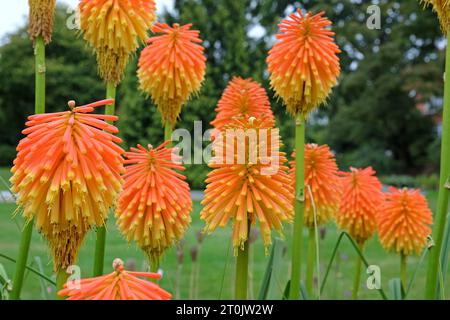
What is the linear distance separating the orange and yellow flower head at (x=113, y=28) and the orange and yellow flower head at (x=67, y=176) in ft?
2.52

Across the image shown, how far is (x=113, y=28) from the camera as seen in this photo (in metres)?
2.27

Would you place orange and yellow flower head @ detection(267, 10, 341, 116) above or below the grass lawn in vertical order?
above

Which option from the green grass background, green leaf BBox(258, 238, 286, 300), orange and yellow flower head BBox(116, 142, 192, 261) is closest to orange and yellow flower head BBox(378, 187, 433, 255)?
green leaf BBox(258, 238, 286, 300)

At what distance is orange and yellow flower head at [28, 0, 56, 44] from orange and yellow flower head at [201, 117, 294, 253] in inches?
34.9

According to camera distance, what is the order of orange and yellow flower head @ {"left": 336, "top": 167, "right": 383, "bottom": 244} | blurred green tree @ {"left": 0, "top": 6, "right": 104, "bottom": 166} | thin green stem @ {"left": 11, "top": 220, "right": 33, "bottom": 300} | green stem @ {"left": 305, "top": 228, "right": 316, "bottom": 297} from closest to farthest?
thin green stem @ {"left": 11, "top": 220, "right": 33, "bottom": 300} → green stem @ {"left": 305, "top": 228, "right": 316, "bottom": 297} → orange and yellow flower head @ {"left": 336, "top": 167, "right": 383, "bottom": 244} → blurred green tree @ {"left": 0, "top": 6, "right": 104, "bottom": 166}

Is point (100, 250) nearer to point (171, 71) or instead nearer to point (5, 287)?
point (5, 287)

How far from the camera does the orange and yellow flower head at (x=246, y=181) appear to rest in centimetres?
176

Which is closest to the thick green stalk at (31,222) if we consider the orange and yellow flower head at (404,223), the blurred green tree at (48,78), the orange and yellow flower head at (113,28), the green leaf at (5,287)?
the green leaf at (5,287)

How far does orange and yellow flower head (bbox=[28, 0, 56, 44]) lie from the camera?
2162mm

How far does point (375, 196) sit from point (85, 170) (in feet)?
7.94

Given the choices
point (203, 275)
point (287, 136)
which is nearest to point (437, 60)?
point (287, 136)

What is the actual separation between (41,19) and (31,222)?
876 mm

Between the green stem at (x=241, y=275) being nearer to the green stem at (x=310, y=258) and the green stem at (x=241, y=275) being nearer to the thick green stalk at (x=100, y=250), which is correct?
the thick green stalk at (x=100, y=250)

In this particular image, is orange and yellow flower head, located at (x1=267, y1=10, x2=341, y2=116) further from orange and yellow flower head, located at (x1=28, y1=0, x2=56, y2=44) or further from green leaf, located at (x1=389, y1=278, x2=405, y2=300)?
green leaf, located at (x1=389, y1=278, x2=405, y2=300)
